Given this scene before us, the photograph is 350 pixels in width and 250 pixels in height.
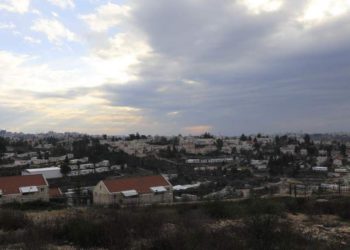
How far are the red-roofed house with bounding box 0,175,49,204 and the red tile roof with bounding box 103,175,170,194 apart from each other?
248 inches

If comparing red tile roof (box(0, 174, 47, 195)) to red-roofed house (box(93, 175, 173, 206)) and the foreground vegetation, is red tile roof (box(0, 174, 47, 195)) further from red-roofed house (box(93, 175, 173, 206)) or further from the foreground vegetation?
the foreground vegetation

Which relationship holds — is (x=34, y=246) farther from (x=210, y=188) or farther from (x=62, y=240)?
(x=210, y=188)

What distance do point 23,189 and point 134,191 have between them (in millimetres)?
10789

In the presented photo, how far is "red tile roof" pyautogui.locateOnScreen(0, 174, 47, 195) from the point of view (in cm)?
4297

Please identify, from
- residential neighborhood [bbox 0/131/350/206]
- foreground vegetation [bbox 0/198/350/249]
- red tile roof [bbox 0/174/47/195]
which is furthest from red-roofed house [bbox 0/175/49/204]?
foreground vegetation [bbox 0/198/350/249]

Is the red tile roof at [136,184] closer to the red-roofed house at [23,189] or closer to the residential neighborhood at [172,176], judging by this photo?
the residential neighborhood at [172,176]

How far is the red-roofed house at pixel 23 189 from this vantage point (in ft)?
139

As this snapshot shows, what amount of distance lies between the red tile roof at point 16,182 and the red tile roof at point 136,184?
6.72m

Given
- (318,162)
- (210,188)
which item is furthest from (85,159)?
(318,162)

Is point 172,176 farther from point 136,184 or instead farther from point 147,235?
point 147,235

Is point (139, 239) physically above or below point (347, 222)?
above

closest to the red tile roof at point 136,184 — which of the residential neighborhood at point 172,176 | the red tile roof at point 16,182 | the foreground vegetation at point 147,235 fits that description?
the residential neighborhood at point 172,176

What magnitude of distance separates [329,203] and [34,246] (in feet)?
82.8

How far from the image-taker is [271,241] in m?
11.0
